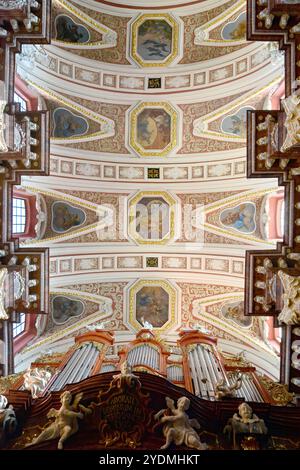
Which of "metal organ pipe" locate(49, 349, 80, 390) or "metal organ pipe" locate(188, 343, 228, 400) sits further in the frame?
"metal organ pipe" locate(49, 349, 80, 390)

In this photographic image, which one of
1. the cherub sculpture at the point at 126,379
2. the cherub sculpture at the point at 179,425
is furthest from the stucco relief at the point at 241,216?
the cherub sculpture at the point at 126,379

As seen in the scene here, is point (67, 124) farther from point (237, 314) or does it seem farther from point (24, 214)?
point (237, 314)

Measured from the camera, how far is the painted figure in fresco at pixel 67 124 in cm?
1611

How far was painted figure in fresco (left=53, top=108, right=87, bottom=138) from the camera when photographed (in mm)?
16109

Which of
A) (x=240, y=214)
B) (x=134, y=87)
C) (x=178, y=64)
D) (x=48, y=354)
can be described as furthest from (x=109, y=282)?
(x=178, y=64)

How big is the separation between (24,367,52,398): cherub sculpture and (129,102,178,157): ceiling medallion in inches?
407

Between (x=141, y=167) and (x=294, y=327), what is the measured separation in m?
10.1

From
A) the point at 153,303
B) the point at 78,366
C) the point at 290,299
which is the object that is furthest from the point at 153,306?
the point at 290,299

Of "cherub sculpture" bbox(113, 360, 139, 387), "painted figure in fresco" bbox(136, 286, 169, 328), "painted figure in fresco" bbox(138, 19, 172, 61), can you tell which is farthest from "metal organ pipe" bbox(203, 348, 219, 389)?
"painted figure in fresco" bbox(138, 19, 172, 61)

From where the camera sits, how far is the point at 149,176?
1748cm

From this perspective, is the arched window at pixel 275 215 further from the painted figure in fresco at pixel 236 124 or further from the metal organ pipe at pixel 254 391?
the metal organ pipe at pixel 254 391

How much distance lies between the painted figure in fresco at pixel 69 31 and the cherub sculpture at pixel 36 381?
40.1 ft

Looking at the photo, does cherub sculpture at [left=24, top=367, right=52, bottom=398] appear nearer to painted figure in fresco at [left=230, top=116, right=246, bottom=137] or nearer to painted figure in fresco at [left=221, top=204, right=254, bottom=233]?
painted figure in fresco at [left=221, top=204, right=254, bottom=233]

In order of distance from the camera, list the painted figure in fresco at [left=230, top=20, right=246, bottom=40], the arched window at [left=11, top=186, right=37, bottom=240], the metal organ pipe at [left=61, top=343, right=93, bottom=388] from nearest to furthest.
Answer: the metal organ pipe at [left=61, top=343, right=93, bottom=388] → the painted figure in fresco at [left=230, top=20, right=246, bottom=40] → the arched window at [left=11, top=186, right=37, bottom=240]
